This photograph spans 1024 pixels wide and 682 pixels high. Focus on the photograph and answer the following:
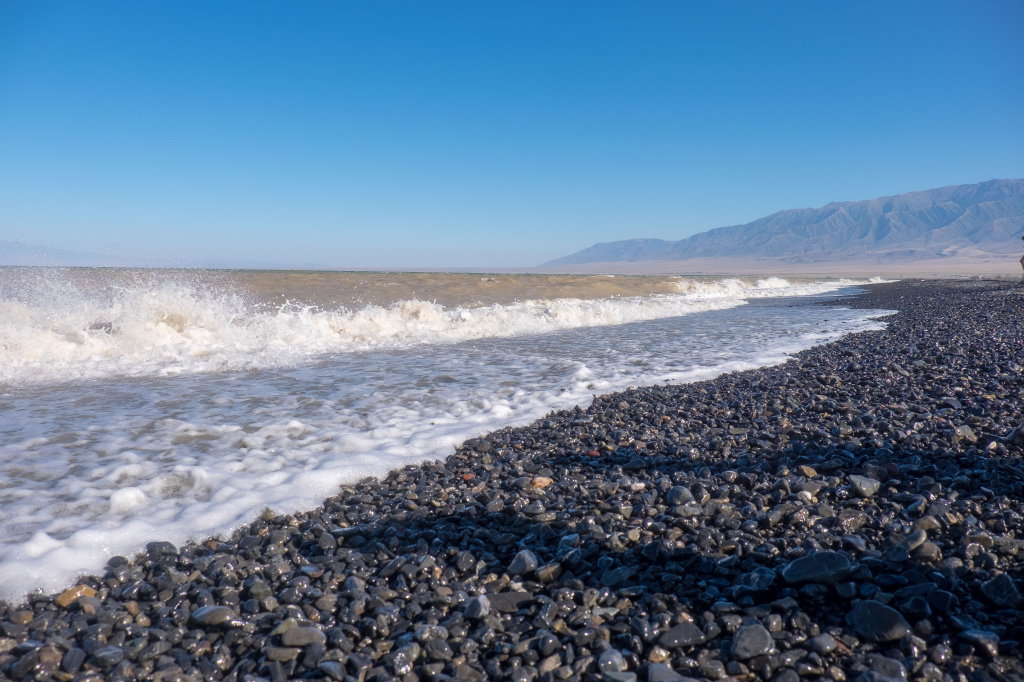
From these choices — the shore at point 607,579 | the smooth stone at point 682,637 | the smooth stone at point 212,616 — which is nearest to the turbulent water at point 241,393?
the shore at point 607,579

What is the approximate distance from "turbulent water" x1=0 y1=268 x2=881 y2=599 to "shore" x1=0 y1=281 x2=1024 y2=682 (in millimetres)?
571

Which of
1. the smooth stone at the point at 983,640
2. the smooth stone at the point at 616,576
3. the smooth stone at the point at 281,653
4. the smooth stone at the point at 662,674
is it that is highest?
the smooth stone at the point at 983,640

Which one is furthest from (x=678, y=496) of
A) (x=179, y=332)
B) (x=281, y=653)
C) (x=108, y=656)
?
(x=179, y=332)

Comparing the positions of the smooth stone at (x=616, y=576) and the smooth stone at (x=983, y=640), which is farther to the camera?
the smooth stone at (x=616, y=576)

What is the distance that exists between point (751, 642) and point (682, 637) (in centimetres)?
29

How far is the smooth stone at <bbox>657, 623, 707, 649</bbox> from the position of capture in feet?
7.95

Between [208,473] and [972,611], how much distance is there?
524 cm

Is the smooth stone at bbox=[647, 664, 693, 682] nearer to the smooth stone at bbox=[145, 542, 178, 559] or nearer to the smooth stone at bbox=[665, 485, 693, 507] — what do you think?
the smooth stone at bbox=[665, 485, 693, 507]

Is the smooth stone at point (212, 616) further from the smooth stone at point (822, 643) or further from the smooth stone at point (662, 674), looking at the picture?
the smooth stone at point (822, 643)

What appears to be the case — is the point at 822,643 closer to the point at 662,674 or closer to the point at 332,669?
the point at 662,674

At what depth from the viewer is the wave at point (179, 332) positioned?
33.2 ft

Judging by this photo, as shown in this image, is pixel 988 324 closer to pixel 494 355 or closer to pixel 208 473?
pixel 494 355

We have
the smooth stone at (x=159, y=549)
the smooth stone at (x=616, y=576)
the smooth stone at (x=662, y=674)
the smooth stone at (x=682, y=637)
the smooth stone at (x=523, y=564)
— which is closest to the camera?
the smooth stone at (x=662, y=674)

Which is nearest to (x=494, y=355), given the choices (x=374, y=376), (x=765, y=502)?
(x=374, y=376)
